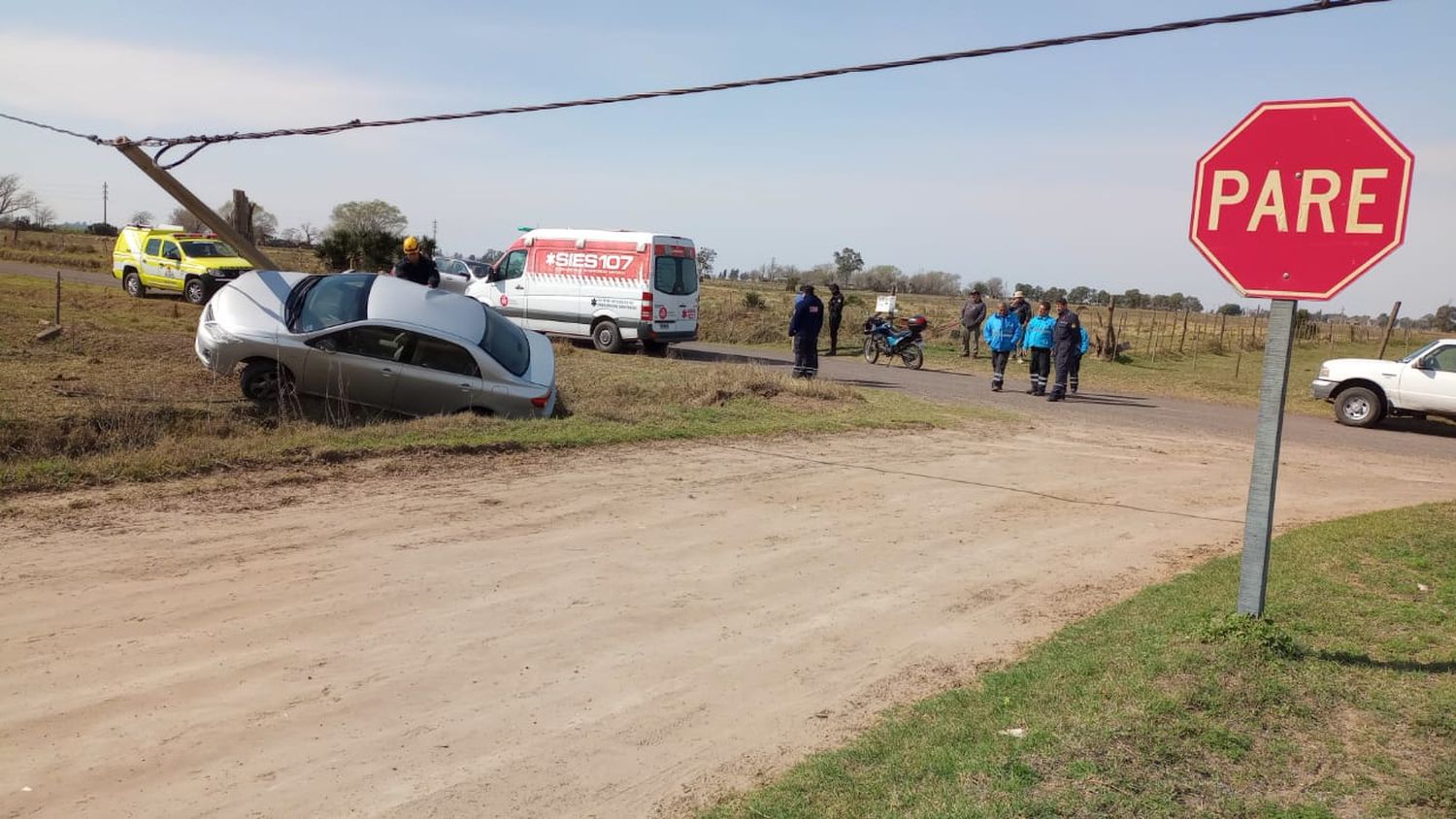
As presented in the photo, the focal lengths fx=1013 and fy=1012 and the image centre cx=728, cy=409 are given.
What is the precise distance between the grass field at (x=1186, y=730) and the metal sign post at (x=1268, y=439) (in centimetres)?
40

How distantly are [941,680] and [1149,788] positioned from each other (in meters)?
1.68

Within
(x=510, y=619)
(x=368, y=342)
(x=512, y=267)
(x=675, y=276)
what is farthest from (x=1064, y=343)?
(x=510, y=619)

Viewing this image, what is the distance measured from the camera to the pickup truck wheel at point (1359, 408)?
60.0 feet

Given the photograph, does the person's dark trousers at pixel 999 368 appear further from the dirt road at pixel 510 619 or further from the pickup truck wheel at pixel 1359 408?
the dirt road at pixel 510 619

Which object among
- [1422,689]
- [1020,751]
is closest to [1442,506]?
[1422,689]

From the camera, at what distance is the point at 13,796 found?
144 inches

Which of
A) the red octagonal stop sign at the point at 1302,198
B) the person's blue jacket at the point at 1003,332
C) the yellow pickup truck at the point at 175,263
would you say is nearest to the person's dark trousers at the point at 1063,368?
the person's blue jacket at the point at 1003,332

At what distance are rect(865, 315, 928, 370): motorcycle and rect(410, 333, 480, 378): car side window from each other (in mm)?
14274

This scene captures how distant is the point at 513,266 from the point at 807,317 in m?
8.14

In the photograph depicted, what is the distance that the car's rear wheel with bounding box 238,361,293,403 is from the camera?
11219 mm

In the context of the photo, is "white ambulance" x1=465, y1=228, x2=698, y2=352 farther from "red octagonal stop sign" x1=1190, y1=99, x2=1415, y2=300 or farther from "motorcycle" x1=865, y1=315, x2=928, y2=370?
"red octagonal stop sign" x1=1190, y1=99, x2=1415, y2=300

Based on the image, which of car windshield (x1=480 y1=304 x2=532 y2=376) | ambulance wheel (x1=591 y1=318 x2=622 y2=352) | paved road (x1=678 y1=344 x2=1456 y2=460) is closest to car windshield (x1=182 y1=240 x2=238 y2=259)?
ambulance wheel (x1=591 y1=318 x2=622 y2=352)

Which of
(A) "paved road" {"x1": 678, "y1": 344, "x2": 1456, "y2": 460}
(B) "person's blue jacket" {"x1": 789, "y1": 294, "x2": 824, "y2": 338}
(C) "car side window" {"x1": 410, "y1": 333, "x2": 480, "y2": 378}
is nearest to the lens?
(C) "car side window" {"x1": 410, "y1": 333, "x2": 480, "y2": 378}

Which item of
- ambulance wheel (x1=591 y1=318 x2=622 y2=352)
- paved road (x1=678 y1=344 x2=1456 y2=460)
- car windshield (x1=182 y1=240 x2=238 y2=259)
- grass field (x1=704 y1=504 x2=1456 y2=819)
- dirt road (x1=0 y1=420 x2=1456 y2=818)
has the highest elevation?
car windshield (x1=182 y1=240 x2=238 y2=259)
